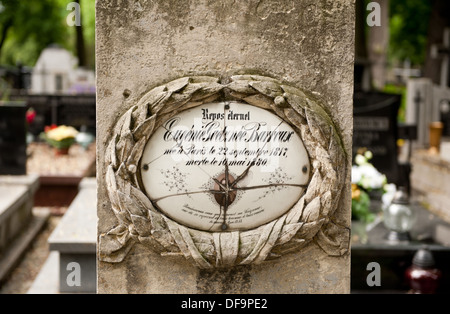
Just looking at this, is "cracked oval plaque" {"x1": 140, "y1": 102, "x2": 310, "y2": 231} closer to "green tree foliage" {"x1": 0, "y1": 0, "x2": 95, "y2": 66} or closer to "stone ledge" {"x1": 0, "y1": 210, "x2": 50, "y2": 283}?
"stone ledge" {"x1": 0, "y1": 210, "x2": 50, "y2": 283}

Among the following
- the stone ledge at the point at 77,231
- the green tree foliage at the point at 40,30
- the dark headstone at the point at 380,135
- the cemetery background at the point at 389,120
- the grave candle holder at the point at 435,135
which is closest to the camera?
the stone ledge at the point at 77,231

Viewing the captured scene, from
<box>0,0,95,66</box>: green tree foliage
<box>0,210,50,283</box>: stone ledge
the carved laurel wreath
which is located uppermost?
<box>0,0,95,66</box>: green tree foliage

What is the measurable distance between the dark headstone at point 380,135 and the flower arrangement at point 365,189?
1.73m

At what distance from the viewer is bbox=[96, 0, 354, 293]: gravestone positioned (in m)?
2.89

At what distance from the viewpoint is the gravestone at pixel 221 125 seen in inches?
114

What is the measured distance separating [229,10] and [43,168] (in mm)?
6598

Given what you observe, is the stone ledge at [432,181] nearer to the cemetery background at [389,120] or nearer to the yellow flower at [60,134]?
the cemetery background at [389,120]

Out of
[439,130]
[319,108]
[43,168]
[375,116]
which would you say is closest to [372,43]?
[439,130]

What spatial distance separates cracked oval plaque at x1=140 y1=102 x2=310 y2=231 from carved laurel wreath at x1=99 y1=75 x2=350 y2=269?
43 mm

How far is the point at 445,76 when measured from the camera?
1398cm

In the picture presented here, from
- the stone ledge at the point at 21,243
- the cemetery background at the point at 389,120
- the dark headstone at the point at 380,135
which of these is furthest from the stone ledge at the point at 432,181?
the stone ledge at the point at 21,243

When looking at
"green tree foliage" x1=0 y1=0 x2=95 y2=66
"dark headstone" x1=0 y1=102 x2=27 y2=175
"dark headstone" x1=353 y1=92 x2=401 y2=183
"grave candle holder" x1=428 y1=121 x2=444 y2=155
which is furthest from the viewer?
"green tree foliage" x1=0 y1=0 x2=95 y2=66

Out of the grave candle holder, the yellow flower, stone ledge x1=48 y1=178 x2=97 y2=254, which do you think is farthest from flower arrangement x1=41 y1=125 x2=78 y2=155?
the grave candle holder

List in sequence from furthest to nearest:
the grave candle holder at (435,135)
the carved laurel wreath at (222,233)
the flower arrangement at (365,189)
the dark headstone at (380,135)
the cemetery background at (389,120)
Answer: the grave candle holder at (435,135), the dark headstone at (380,135), the flower arrangement at (365,189), the cemetery background at (389,120), the carved laurel wreath at (222,233)
